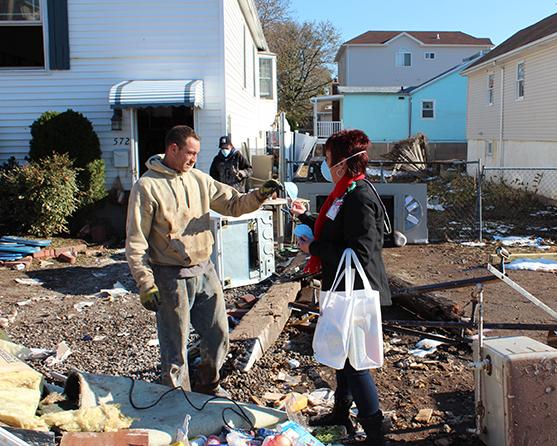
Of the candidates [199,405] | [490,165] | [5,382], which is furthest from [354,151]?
[490,165]

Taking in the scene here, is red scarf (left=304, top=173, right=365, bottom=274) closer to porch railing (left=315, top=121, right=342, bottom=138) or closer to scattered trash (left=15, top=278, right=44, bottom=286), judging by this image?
scattered trash (left=15, top=278, right=44, bottom=286)

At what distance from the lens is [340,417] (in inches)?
152

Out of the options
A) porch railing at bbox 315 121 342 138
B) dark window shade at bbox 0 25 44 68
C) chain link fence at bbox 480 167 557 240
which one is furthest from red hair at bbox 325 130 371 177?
porch railing at bbox 315 121 342 138

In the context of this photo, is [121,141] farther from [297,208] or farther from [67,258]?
[297,208]

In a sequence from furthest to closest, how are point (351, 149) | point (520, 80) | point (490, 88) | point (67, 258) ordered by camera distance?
1. point (490, 88)
2. point (520, 80)
3. point (67, 258)
4. point (351, 149)

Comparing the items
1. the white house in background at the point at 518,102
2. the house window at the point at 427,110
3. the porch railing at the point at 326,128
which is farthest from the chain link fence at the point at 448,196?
the porch railing at the point at 326,128

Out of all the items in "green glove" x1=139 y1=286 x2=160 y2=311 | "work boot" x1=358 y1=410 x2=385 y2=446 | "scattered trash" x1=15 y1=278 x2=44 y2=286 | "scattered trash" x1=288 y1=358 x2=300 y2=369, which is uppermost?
"green glove" x1=139 y1=286 x2=160 y2=311

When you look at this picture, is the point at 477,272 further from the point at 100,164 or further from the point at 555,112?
the point at 555,112

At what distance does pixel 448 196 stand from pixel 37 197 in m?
11.6

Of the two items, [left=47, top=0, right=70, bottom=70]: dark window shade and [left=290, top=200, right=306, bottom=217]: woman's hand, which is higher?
[left=47, top=0, right=70, bottom=70]: dark window shade

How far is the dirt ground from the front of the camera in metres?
4.34

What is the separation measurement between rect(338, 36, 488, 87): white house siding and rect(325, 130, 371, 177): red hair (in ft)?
149

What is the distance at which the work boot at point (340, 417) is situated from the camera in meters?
3.83

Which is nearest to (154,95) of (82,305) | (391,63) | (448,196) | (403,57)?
(82,305)
